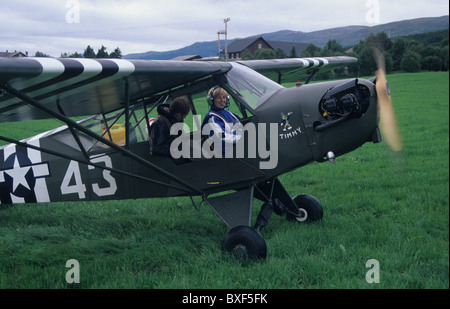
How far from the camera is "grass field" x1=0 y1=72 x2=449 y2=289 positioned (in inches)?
149

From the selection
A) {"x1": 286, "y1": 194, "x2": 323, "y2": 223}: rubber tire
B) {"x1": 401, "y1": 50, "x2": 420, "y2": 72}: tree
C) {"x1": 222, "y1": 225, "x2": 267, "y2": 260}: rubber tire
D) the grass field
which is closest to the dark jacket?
the grass field

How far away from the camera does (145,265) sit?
14.1ft

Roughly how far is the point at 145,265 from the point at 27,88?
2.19m

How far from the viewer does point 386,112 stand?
4352 millimetres

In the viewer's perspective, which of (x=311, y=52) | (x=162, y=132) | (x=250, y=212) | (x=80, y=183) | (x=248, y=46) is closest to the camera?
(x=250, y=212)

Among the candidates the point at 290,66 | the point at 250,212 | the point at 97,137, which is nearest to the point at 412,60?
the point at 290,66

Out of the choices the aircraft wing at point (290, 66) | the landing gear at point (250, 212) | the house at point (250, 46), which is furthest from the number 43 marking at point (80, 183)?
the house at point (250, 46)

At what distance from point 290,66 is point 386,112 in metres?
3.09

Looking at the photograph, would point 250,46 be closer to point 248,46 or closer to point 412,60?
point 248,46

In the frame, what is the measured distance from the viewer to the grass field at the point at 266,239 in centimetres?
379

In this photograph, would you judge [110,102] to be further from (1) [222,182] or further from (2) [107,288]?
(2) [107,288]

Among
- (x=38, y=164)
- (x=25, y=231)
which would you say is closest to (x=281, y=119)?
(x=38, y=164)

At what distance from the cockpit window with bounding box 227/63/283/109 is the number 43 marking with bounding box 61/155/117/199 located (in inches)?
77.2
